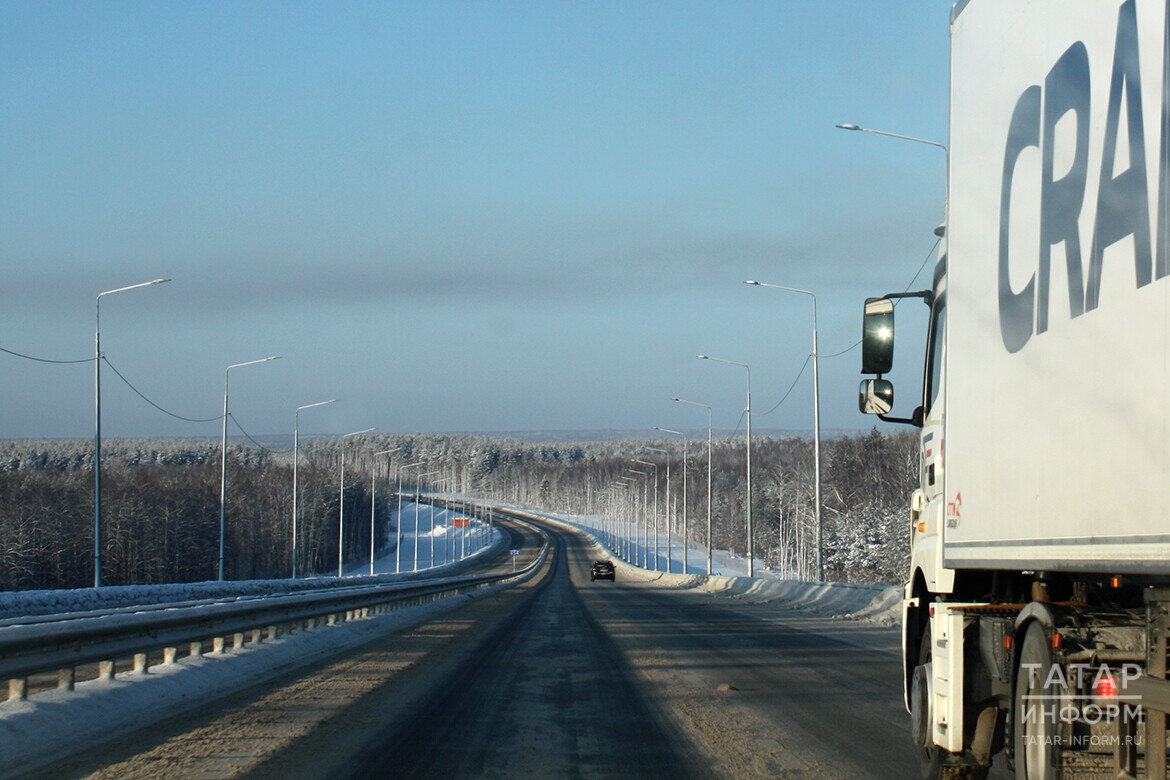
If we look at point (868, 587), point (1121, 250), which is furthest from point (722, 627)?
point (1121, 250)

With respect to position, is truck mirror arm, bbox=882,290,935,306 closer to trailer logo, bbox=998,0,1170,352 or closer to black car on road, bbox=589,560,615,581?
trailer logo, bbox=998,0,1170,352

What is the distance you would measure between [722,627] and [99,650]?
16357mm

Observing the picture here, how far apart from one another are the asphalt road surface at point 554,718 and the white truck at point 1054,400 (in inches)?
77.0

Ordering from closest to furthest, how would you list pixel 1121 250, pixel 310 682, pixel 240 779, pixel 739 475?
pixel 1121 250 < pixel 240 779 < pixel 310 682 < pixel 739 475

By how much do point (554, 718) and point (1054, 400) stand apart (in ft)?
22.3

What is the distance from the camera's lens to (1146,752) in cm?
448

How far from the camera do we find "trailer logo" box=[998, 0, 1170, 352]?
406 cm

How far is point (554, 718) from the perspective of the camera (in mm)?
10562

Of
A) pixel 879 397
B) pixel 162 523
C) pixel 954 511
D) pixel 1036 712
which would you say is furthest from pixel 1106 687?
pixel 162 523

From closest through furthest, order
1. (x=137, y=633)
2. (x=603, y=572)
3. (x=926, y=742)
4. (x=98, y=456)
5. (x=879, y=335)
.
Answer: (x=926, y=742) < (x=879, y=335) < (x=137, y=633) < (x=98, y=456) < (x=603, y=572)

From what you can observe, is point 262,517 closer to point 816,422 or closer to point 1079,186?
point 816,422

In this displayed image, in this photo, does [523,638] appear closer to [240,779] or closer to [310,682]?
[310,682]

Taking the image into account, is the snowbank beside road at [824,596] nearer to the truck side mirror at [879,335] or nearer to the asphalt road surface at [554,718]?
the asphalt road surface at [554,718]

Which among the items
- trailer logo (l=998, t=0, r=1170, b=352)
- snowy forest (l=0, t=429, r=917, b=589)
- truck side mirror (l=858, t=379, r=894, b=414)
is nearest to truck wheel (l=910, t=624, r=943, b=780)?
truck side mirror (l=858, t=379, r=894, b=414)
